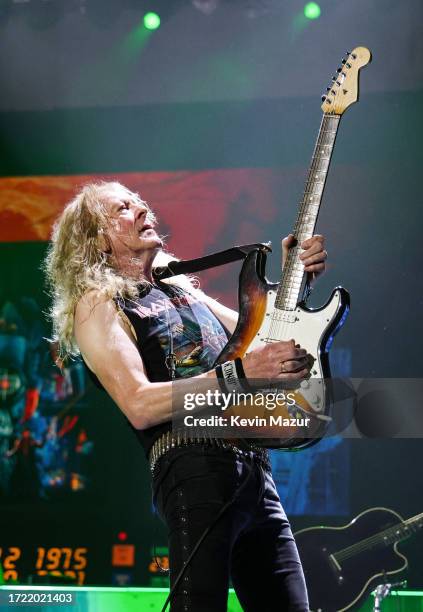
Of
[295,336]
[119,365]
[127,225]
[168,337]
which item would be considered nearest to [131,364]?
[119,365]

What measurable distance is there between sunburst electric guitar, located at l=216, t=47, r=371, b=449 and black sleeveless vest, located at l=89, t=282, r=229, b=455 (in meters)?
0.15

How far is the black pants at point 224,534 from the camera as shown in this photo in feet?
6.61

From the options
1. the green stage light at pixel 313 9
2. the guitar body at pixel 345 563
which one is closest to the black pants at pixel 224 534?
the guitar body at pixel 345 563

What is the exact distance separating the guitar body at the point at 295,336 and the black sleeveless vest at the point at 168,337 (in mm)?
149

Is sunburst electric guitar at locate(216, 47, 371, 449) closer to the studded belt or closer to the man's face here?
the studded belt

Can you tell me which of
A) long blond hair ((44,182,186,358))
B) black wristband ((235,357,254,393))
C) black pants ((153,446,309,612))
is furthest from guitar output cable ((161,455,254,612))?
long blond hair ((44,182,186,358))

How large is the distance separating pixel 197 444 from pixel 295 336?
40 centimetres

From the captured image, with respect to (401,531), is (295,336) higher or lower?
higher

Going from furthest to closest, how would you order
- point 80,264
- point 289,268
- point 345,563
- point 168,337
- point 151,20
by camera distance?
point 151,20, point 345,563, point 80,264, point 168,337, point 289,268

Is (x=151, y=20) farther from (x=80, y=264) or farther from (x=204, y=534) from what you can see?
(x=204, y=534)

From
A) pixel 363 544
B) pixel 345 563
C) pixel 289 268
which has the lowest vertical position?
pixel 345 563

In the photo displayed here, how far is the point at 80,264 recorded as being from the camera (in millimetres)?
2525

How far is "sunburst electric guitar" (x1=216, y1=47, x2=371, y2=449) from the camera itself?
2107 mm

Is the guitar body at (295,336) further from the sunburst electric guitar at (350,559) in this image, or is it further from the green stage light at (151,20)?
the green stage light at (151,20)
